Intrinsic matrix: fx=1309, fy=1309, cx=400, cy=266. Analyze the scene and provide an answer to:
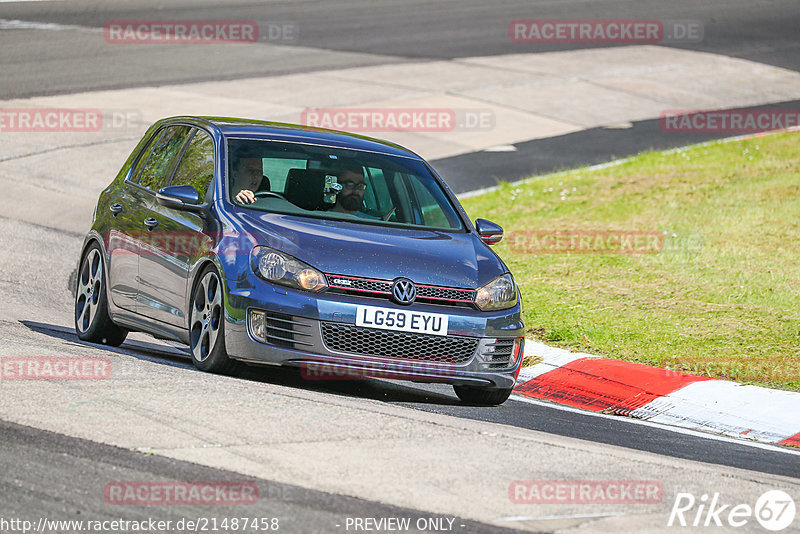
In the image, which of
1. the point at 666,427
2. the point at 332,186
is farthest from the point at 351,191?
the point at 666,427

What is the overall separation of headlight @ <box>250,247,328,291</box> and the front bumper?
0.16 ft

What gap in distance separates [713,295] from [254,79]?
47.8ft

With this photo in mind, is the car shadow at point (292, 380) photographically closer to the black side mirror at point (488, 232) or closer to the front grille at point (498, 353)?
the front grille at point (498, 353)

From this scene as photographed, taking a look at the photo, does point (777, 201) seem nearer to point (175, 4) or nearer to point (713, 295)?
point (713, 295)

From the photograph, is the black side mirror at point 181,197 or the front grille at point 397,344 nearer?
the front grille at point 397,344

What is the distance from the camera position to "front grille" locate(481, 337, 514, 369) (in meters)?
7.93

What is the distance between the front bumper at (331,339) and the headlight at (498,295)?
0.17 m

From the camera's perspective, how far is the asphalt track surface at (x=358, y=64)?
544 cm

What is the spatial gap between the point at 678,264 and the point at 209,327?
6.60 m

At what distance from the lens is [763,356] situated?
10000 mm
